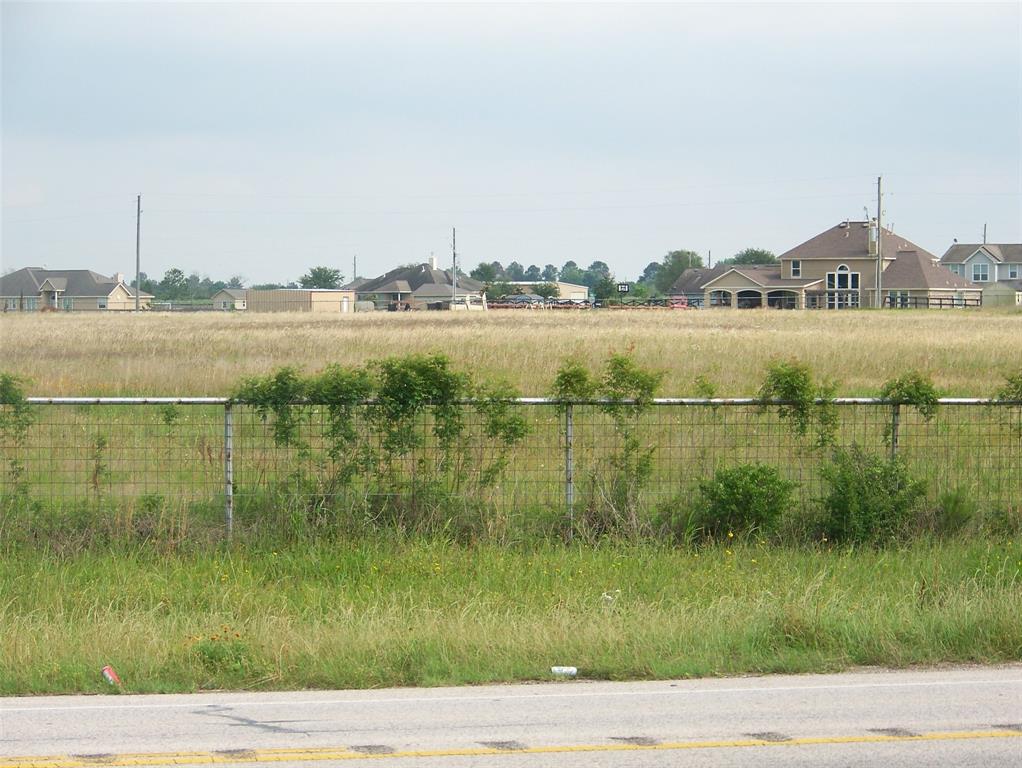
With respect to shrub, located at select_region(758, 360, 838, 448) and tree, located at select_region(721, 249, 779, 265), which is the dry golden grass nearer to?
shrub, located at select_region(758, 360, 838, 448)

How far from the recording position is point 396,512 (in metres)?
12.1

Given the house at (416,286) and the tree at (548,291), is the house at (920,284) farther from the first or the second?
the house at (416,286)

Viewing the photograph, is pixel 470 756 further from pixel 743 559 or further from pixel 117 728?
pixel 743 559

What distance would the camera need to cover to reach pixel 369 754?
6262 millimetres

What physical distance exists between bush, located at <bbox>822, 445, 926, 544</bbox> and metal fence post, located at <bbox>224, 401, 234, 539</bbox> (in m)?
6.36

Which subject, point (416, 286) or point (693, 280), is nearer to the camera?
point (693, 280)

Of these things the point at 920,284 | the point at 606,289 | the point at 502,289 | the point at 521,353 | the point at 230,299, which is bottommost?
the point at 521,353

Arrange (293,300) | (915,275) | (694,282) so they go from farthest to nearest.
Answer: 1. (694,282)
2. (293,300)
3. (915,275)

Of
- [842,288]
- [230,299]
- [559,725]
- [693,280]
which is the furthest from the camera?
[693,280]

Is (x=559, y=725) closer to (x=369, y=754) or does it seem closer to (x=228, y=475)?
(x=369, y=754)

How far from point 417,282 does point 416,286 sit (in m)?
0.85

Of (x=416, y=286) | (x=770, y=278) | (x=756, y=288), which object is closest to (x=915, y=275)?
(x=770, y=278)

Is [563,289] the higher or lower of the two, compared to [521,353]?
higher

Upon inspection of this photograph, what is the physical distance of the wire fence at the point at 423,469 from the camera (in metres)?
11.9
